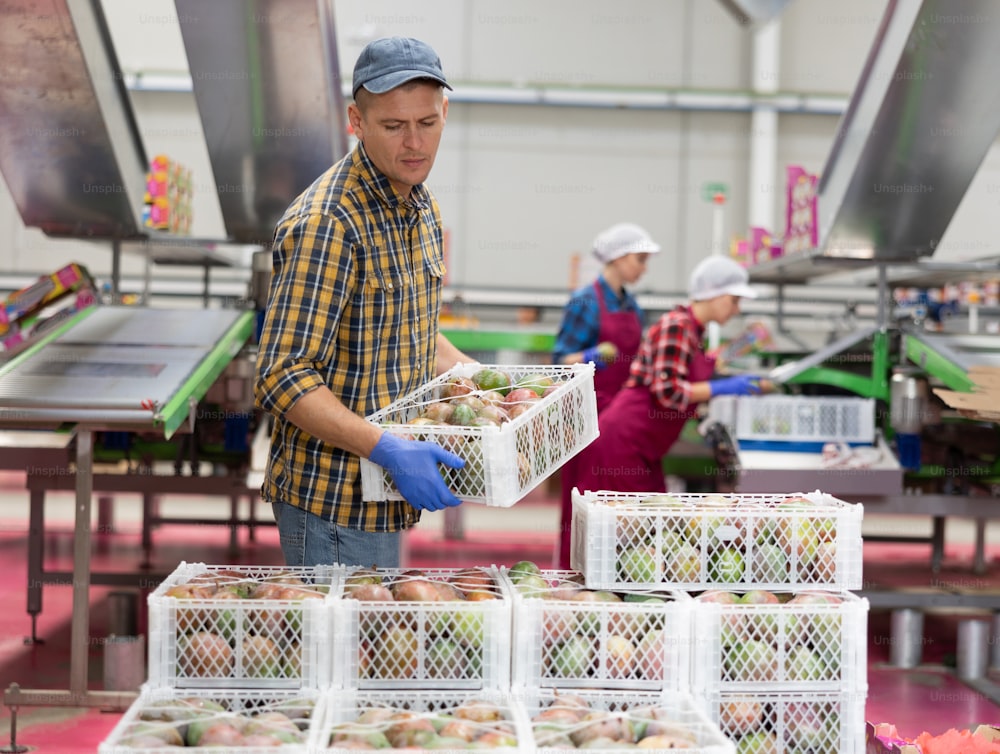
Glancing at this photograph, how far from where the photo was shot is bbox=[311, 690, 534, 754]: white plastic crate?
4.87ft

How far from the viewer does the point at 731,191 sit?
33.8 feet

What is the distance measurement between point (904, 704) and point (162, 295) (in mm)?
7100

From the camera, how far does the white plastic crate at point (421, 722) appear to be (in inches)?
58.4

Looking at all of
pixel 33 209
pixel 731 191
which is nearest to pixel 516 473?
pixel 33 209

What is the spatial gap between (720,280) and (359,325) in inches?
102

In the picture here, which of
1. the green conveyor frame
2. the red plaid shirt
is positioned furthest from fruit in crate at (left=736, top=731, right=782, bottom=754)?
the red plaid shirt

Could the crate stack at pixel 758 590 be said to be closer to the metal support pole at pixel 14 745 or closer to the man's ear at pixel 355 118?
the man's ear at pixel 355 118

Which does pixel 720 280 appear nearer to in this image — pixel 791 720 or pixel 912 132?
pixel 912 132

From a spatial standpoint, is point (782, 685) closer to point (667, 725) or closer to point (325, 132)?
point (667, 725)

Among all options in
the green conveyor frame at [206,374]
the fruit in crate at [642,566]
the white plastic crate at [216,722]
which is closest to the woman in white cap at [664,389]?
the green conveyor frame at [206,374]

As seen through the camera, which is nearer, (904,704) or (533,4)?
(904,704)

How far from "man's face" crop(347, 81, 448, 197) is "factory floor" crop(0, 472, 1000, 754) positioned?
2137 mm

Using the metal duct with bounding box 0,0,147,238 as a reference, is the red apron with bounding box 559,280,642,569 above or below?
below

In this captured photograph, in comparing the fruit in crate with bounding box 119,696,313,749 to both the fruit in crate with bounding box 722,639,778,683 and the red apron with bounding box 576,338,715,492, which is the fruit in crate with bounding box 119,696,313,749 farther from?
the red apron with bounding box 576,338,715,492
